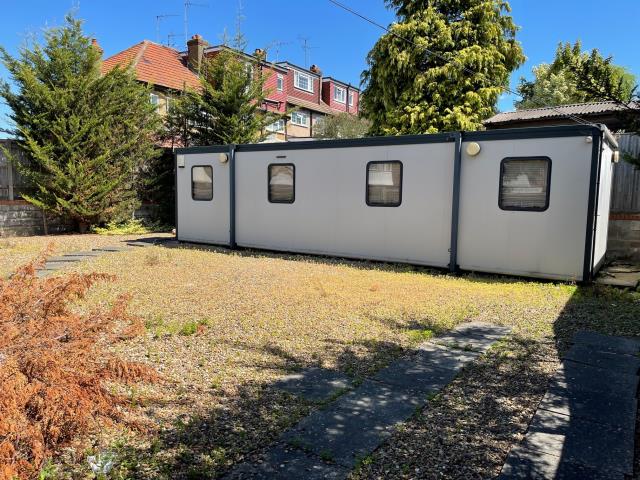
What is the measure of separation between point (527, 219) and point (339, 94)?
29727 mm

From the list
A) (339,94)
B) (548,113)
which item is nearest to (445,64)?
(548,113)

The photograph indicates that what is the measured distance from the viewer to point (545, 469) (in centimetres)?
238

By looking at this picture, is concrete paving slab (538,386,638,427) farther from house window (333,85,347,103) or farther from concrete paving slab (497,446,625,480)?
house window (333,85,347,103)

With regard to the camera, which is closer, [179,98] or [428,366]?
[428,366]

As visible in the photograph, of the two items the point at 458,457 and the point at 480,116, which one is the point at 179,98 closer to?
the point at 480,116

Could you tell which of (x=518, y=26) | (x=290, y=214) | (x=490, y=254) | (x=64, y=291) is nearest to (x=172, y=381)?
(x=64, y=291)

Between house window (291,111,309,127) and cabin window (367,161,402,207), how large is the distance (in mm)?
20635

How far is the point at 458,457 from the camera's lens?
99.7 inches

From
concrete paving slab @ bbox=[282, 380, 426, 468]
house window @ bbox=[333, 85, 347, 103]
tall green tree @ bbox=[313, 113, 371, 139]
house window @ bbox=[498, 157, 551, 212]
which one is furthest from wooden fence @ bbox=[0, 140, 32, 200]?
house window @ bbox=[333, 85, 347, 103]

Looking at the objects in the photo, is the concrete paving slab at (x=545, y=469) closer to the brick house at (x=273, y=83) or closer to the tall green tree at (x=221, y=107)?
the tall green tree at (x=221, y=107)

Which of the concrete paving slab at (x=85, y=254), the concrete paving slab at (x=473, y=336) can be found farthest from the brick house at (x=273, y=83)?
the concrete paving slab at (x=473, y=336)

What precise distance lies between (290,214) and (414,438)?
6904 millimetres

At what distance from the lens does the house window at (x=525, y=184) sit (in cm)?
693

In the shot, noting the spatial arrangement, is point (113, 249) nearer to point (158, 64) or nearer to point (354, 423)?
point (354, 423)
